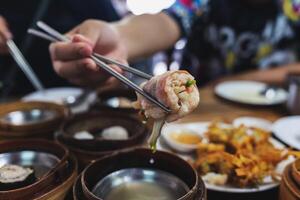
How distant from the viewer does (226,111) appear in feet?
6.59

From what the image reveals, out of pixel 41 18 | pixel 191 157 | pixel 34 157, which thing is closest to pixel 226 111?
pixel 191 157

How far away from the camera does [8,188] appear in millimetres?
1002

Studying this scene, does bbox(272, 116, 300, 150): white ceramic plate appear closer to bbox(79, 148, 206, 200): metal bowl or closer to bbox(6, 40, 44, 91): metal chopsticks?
bbox(79, 148, 206, 200): metal bowl

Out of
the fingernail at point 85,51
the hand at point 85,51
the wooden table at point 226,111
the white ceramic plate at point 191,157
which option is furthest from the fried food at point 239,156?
the fingernail at point 85,51

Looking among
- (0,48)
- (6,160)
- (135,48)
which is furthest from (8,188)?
(135,48)

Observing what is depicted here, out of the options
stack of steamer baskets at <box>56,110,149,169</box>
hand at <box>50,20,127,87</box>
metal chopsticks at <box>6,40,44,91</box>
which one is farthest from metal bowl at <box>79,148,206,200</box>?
metal chopsticks at <box>6,40,44,91</box>

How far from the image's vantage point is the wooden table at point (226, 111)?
1.91 m

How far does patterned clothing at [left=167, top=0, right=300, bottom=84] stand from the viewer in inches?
109

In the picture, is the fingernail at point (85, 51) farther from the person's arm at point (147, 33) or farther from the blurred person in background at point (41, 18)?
the blurred person in background at point (41, 18)

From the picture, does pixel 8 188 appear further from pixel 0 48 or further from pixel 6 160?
pixel 0 48

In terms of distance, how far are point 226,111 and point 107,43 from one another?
871 mm

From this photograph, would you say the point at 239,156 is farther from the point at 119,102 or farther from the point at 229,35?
the point at 229,35

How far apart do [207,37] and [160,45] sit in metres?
0.70

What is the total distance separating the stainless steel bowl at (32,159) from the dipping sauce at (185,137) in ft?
2.00
